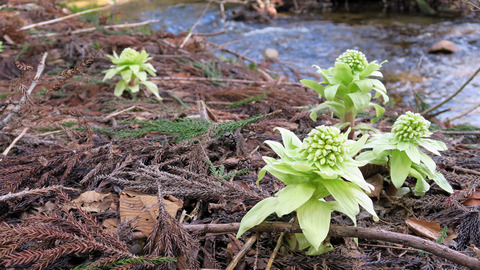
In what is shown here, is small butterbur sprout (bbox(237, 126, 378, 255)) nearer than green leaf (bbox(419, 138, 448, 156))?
Yes

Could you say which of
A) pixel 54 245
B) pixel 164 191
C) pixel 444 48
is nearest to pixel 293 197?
pixel 164 191

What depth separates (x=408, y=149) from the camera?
4.65 ft

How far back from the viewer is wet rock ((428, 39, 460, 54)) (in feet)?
21.2

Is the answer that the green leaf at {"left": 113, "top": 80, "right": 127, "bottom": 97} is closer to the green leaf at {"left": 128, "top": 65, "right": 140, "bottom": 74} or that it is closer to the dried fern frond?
the green leaf at {"left": 128, "top": 65, "right": 140, "bottom": 74}

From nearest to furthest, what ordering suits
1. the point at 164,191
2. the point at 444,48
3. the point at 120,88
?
the point at 164,191
the point at 120,88
the point at 444,48

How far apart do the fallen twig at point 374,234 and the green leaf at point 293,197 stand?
17cm

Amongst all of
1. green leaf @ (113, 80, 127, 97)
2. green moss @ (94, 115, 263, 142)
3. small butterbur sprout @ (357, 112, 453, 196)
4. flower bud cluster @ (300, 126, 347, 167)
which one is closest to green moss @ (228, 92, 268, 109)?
green moss @ (94, 115, 263, 142)

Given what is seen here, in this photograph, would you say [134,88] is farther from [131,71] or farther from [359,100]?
[359,100]

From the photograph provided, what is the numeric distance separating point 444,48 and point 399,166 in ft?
20.4

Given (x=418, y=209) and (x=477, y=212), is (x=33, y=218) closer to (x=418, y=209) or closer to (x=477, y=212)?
(x=418, y=209)

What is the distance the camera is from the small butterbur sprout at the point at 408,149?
1.42 m

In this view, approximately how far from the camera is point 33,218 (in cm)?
115

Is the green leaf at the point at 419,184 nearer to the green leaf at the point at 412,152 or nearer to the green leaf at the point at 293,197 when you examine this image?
the green leaf at the point at 412,152

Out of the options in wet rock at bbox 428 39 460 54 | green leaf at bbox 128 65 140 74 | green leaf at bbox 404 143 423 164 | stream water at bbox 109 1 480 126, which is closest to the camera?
green leaf at bbox 404 143 423 164
